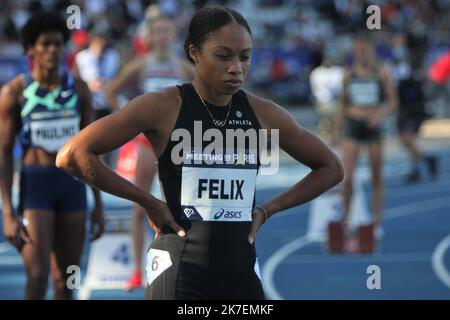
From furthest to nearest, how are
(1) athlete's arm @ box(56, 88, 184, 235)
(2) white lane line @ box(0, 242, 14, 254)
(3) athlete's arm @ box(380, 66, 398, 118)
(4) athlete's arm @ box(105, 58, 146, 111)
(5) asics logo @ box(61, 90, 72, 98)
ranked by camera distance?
(3) athlete's arm @ box(380, 66, 398, 118), (2) white lane line @ box(0, 242, 14, 254), (4) athlete's arm @ box(105, 58, 146, 111), (5) asics logo @ box(61, 90, 72, 98), (1) athlete's arm @ box(56, 88, 184, 235)

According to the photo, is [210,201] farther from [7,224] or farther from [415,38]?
[415,38]

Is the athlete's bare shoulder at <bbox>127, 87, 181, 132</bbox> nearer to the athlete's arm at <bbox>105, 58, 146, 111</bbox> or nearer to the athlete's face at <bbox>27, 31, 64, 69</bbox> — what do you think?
the athlete's face at <bbox>27, 31, 64, 69</bbox>

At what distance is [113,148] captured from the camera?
437cm

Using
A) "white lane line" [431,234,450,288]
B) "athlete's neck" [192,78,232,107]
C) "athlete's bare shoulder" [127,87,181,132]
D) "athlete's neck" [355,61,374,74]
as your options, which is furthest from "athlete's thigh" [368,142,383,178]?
"athlete's bare shoulder" [127,87,181,132]

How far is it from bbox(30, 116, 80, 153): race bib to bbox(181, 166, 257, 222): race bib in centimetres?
218

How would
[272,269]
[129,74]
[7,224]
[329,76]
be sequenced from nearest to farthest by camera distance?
[7,224]
[129,74]
[272,269]
[329,76]

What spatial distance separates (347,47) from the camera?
29.3m

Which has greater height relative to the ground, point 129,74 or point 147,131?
point 129,74

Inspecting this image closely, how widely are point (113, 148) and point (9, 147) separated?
2181mm

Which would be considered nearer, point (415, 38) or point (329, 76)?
point (329, 76)

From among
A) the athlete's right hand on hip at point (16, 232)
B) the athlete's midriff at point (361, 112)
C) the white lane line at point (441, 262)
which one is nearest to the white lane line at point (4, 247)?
the athlete's midriff at point (361, 112)

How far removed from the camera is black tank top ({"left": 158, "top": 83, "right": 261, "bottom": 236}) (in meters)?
4.40

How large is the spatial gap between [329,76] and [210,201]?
54.9ft

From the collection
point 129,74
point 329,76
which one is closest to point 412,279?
point 129,74
